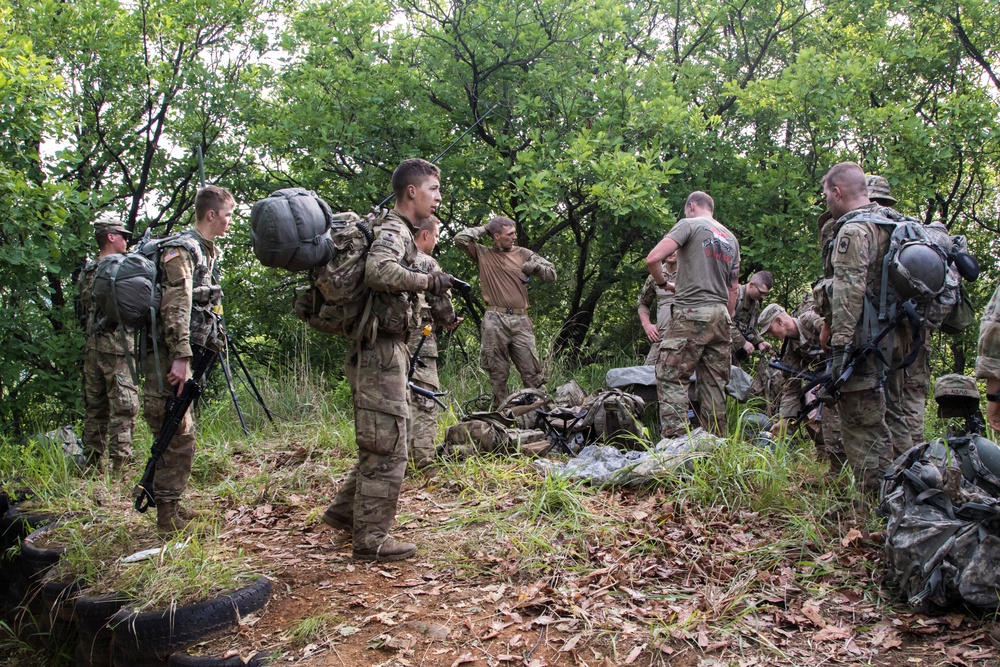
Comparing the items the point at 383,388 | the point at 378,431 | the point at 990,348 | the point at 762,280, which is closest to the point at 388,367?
the point at 383,388

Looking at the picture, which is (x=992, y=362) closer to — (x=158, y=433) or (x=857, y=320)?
(x=857, y=320)

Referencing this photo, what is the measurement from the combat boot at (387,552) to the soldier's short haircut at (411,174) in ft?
6.11

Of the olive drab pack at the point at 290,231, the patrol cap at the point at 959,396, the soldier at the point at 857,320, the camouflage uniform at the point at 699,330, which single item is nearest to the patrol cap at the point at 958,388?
the patrol cap at the point at 959,396

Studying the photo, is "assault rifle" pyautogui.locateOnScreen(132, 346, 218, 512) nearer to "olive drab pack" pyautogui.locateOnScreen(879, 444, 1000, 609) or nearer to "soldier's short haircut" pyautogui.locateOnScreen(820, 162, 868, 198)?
"olive drab pack" pyautogui.locateOnScreen(879, 444, 1000, 609)

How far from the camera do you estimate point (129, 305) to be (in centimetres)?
447

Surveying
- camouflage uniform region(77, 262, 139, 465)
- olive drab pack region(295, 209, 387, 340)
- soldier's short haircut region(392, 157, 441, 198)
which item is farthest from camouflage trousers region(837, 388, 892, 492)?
camouflage uniform region(77, 262, 139, 465)

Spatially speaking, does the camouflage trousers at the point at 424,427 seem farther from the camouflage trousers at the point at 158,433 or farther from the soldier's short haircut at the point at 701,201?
the soldier's short haircut at the point at 701,201

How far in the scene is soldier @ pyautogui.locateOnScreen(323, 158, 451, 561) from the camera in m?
3.85

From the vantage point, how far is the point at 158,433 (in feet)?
15.2

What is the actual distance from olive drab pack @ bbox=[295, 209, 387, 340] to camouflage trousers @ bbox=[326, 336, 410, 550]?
17cm

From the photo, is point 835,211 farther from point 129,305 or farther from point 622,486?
point 129,305

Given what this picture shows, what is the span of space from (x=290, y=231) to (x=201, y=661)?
192cm

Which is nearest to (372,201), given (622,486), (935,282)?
(622,486)

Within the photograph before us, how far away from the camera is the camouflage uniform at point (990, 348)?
344cm
